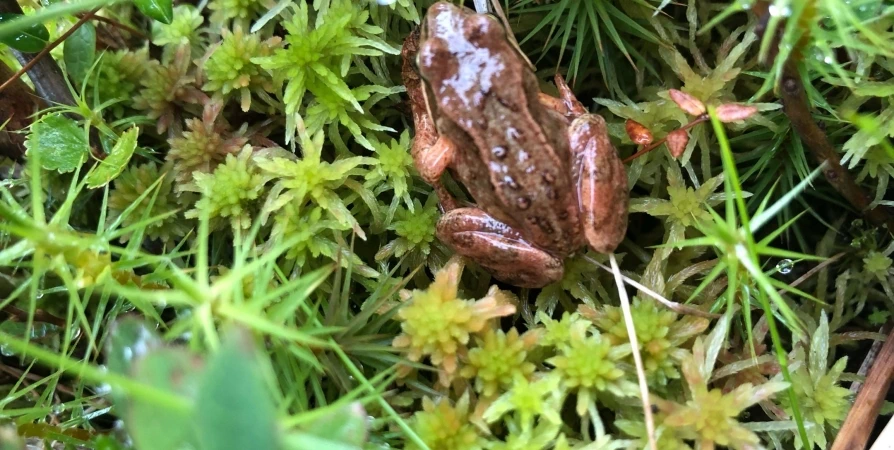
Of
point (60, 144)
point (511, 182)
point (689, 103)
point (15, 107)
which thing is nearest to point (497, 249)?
point (511, 182)

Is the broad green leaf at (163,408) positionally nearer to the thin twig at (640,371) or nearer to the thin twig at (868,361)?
the thin twig at (640,371)

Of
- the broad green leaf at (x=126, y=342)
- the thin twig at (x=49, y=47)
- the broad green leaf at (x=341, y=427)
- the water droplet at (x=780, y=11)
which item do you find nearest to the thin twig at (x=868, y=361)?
the water droplet at (x=780, y=11)

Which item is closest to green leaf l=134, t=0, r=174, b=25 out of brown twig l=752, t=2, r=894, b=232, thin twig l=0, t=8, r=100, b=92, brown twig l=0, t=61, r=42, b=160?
thin twig l=0, t=8, r=100, b=92

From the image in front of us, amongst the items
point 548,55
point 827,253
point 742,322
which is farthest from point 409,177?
point 827,253

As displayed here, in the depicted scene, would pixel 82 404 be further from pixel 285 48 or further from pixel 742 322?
pixel 742 322

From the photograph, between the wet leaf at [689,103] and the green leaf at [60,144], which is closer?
the wet leaf at [689,103]

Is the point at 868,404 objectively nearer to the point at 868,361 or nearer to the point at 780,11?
the point at 868,361
